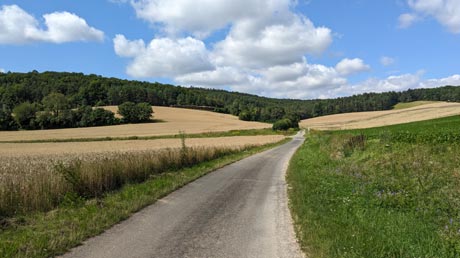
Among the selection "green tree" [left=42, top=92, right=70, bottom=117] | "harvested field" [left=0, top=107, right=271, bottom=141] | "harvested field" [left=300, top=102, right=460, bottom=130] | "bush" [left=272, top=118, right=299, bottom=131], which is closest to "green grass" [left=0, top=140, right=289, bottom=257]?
"harvested field" [left=0, top=107, right=271, bottom=141]

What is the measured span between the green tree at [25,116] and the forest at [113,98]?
28 centimetres

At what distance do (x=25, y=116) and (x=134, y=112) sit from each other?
27861 mm

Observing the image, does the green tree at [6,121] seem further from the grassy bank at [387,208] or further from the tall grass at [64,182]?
the grassy bank at [387,208]

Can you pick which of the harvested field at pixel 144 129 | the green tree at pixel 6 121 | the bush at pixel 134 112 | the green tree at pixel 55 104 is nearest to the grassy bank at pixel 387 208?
the harvested field at pixel 144 129

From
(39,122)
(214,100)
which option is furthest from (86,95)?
(214,100)

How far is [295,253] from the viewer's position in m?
6.11

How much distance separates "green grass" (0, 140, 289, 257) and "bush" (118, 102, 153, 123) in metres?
93.3

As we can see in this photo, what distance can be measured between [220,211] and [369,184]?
215 inches

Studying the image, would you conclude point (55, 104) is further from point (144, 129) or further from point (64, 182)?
point (64, 182)

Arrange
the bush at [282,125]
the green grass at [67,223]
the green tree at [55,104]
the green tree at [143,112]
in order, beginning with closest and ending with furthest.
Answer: the green grass at [67,223], the green tree at [55,104], the green tree at [143,112], the bush at [282,125]

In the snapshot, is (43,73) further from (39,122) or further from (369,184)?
(369,184)

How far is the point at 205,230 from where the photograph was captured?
289 inches

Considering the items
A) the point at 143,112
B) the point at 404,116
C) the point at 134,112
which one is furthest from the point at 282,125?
the point at 134,112

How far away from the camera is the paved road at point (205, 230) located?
19.8 ft
